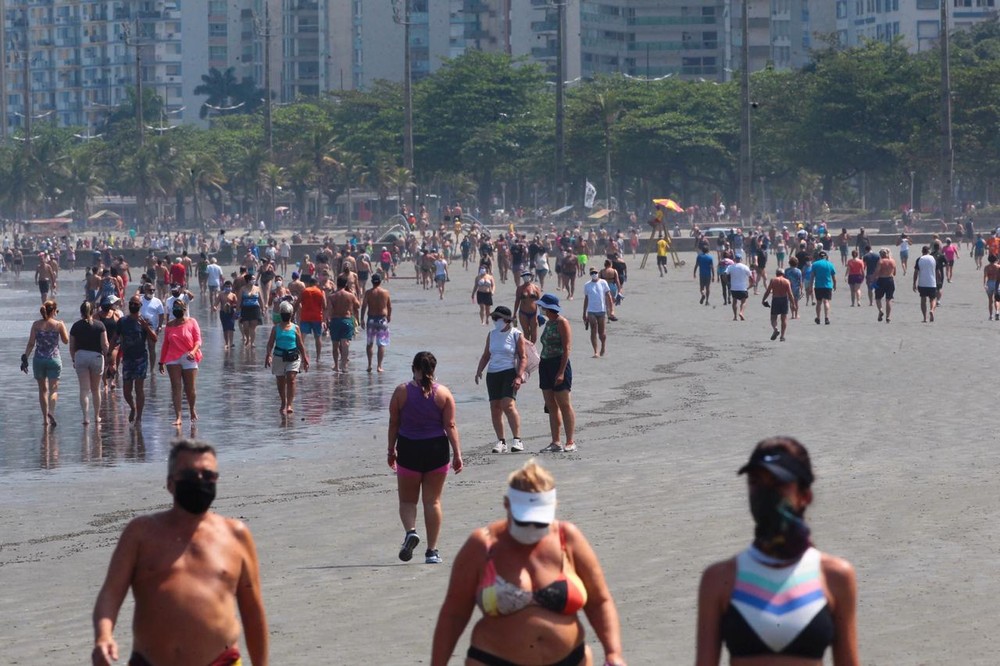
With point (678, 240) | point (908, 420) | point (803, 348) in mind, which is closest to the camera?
point (908, 420)

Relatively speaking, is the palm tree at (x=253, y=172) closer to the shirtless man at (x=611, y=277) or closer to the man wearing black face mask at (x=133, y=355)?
the shirtless man at (x=611, y=277)

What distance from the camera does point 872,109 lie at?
89.6 meters

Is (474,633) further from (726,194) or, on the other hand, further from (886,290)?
(726,194)

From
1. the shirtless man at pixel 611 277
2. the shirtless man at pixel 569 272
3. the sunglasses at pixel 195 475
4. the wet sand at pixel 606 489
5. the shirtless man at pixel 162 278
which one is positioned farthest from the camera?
the shirtless man at pixel 569 272

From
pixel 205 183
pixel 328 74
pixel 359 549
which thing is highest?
pixel 328 74

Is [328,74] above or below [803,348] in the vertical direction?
above

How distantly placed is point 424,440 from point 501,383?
192 inches

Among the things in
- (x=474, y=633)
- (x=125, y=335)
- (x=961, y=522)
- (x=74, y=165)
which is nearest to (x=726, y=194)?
(x=74, y=165)

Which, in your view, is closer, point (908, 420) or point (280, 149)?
point (908, 420)

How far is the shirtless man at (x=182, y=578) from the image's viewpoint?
17.9 ft

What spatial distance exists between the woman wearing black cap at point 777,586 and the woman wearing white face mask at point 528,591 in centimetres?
87

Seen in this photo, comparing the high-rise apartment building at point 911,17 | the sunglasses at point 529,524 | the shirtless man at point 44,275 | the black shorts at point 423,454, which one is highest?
the high-rise apartment building at point 911,17

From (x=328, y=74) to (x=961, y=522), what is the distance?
160174mm

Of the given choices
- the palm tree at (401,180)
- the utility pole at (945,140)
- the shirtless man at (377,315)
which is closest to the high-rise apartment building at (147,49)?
the palm tree at (401,180)
